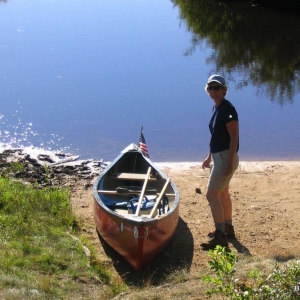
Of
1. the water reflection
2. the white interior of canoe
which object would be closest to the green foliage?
the white interior of canoe

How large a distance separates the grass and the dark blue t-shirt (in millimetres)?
1892

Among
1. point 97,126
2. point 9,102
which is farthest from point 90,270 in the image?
point 9,102

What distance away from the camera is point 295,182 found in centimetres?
1190

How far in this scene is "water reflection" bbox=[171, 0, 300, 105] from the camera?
62.9 ft

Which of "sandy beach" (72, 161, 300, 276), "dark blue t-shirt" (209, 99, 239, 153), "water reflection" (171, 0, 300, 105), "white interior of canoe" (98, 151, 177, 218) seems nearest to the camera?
"dark blue t-shirt" (209, 99, 239, 153)

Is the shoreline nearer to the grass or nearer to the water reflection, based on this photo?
the grass

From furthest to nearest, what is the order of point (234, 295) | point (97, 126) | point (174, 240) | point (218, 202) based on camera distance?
point (97, 126) → point (174, 240) → point (218, 202) → point (234, 295)

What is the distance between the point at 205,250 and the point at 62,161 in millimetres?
4879

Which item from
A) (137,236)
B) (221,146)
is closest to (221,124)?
(221,146)

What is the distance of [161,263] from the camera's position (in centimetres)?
873

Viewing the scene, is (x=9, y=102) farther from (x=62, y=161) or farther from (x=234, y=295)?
(x=234, y=295)

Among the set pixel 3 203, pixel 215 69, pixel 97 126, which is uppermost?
pixel 215 69

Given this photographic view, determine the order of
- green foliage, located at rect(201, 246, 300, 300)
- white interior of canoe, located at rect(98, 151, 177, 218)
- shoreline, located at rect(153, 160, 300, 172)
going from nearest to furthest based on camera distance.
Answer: green foliage, located at rect(201, 246, 300, 300), white interior of canoe, located at rect(98, 151, 177, 218), shoreline, located at rect(153, 160, 300, 172)

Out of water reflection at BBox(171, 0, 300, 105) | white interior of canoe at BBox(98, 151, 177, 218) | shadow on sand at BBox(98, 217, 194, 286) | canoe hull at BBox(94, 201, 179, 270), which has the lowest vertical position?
shadow on sand at BBox(98, 217, 194, 286)
